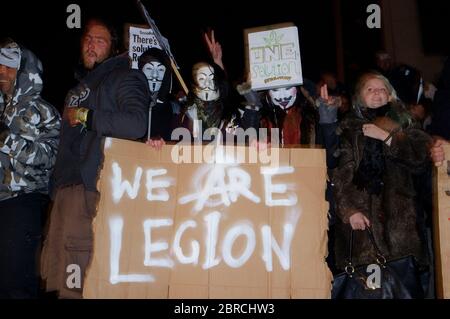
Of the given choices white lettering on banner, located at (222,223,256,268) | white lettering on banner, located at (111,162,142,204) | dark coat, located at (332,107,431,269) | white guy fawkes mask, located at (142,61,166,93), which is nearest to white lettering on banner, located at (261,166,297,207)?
white lettering on banner, located at (222,223,256,268)

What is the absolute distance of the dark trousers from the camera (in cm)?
325

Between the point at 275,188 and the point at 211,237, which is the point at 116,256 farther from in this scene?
the point at 275,188

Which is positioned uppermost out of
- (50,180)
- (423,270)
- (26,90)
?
(26,90)

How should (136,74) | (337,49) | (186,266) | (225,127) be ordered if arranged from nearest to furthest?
Result: 1. (186,266)
2. (136,74)
3. (225,127)
4. (337,49)

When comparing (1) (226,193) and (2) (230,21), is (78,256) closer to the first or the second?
(1) (226,193)

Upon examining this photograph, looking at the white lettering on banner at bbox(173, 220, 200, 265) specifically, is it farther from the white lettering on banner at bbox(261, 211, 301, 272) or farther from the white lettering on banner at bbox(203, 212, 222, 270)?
the white lettering on banner at bbox(261, 211, 301, 272)

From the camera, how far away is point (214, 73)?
169 inches

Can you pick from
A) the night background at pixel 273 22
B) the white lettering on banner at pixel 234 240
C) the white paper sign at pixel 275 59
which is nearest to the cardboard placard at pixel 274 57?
the white paper sign at pixel 275 59

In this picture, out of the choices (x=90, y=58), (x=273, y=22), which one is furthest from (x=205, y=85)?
(x=273, y=22)

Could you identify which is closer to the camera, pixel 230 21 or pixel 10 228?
pixel 10 228

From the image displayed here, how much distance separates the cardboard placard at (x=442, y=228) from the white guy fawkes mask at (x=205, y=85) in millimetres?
1648

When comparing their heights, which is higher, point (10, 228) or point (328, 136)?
point (328, 136)

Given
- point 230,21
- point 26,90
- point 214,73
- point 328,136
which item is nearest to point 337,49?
point 230,21

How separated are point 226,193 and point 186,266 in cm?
46
